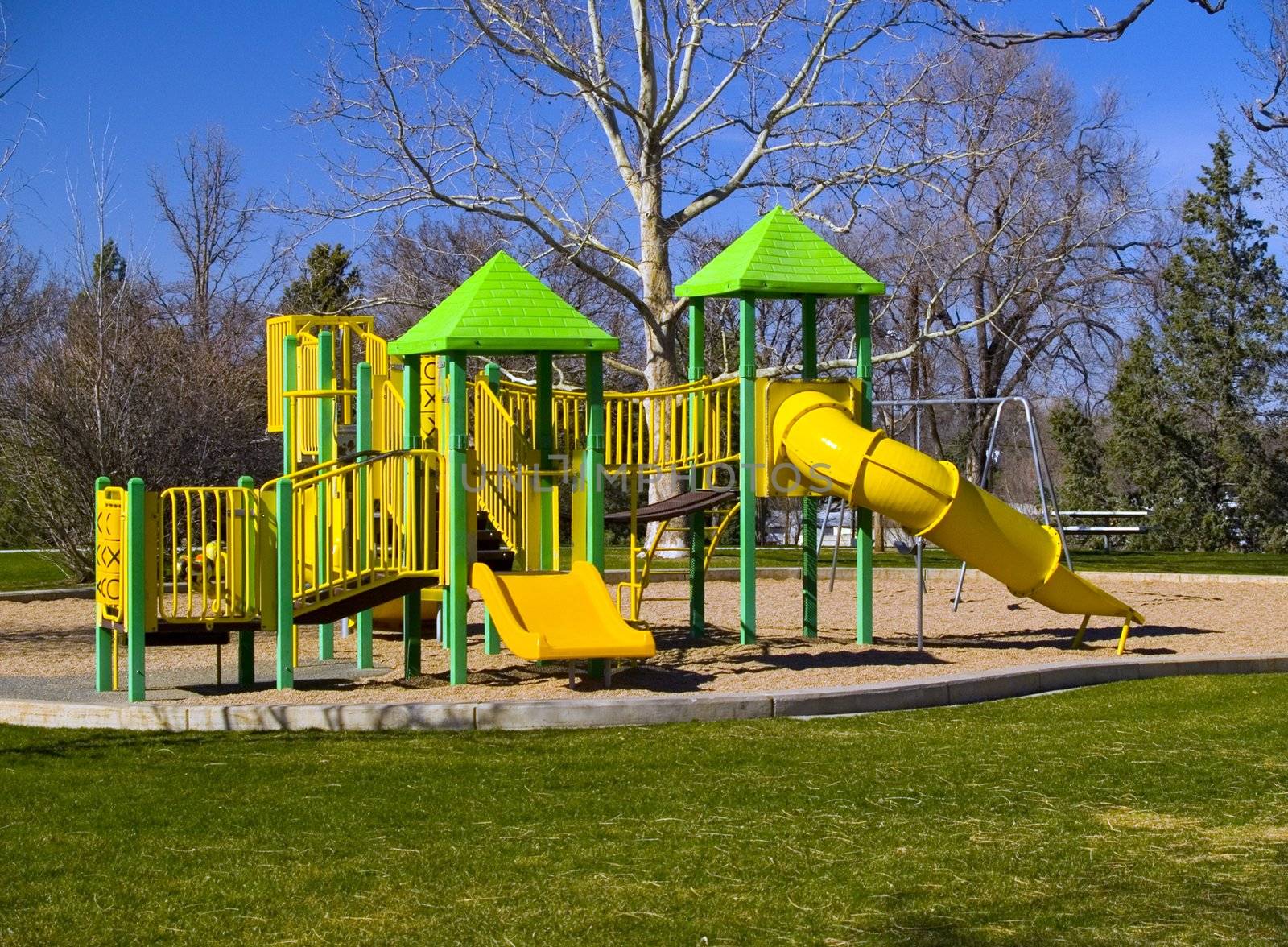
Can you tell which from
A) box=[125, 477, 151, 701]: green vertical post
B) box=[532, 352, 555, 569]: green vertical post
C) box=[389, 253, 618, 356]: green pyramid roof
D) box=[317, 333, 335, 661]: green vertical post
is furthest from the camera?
box=[317, 333, 335, 661]: green vertical post

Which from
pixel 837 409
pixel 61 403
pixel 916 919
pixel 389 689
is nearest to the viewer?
pixel 916 919

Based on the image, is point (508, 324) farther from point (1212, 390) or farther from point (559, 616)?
point (1212, 390)

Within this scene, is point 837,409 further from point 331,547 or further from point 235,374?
point 235,374

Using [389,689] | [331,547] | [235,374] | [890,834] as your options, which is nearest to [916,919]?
[890,834]

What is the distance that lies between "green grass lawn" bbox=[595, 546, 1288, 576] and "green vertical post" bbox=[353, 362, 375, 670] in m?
9.92

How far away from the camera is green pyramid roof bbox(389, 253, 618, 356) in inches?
451

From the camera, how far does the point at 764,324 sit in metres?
42.2

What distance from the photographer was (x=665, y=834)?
6.54 metres

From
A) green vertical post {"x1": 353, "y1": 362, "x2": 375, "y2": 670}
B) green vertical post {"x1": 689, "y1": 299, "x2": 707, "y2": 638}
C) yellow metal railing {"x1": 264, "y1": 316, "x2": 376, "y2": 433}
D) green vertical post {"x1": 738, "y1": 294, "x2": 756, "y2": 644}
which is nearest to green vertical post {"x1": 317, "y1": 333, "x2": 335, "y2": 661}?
green vertical post {"x1": 353, "y1": 362, "x2": 375, "y2": 670}

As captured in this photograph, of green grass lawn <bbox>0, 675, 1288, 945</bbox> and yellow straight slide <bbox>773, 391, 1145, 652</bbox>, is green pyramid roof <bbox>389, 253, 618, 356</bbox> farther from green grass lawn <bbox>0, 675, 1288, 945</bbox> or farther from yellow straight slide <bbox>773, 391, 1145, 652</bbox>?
green grass lawn <bbox>0, 675, 1288, 945</bbox>

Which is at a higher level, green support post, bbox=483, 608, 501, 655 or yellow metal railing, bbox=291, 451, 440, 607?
yellow metal railing, bbox=291, 451, 440, 607

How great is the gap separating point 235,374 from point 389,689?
807 inches

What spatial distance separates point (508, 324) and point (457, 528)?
62.3 inches

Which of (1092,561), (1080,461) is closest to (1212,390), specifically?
(1080,461)
